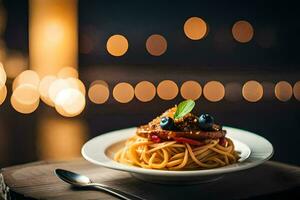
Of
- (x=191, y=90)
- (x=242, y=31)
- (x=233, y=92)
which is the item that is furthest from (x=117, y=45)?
(x=233, y=92)

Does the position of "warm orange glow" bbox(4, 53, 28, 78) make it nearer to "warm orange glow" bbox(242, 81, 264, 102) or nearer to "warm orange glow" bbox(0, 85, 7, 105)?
"warm orange glow" bbox(0, 85, 7, 105)

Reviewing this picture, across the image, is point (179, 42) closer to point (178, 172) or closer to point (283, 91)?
point (283, 91)

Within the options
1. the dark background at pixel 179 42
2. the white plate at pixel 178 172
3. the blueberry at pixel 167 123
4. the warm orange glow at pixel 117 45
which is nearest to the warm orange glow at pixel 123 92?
the dark background at pixel 179 42

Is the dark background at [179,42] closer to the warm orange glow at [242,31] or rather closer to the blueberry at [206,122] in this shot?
the warm orange glow at [242,31]

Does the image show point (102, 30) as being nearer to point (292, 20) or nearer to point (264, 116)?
point (292, 20)

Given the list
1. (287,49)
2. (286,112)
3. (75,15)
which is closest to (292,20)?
(287,49)

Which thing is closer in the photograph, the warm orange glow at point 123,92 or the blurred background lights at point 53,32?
the warm orange glow at point 123,92
